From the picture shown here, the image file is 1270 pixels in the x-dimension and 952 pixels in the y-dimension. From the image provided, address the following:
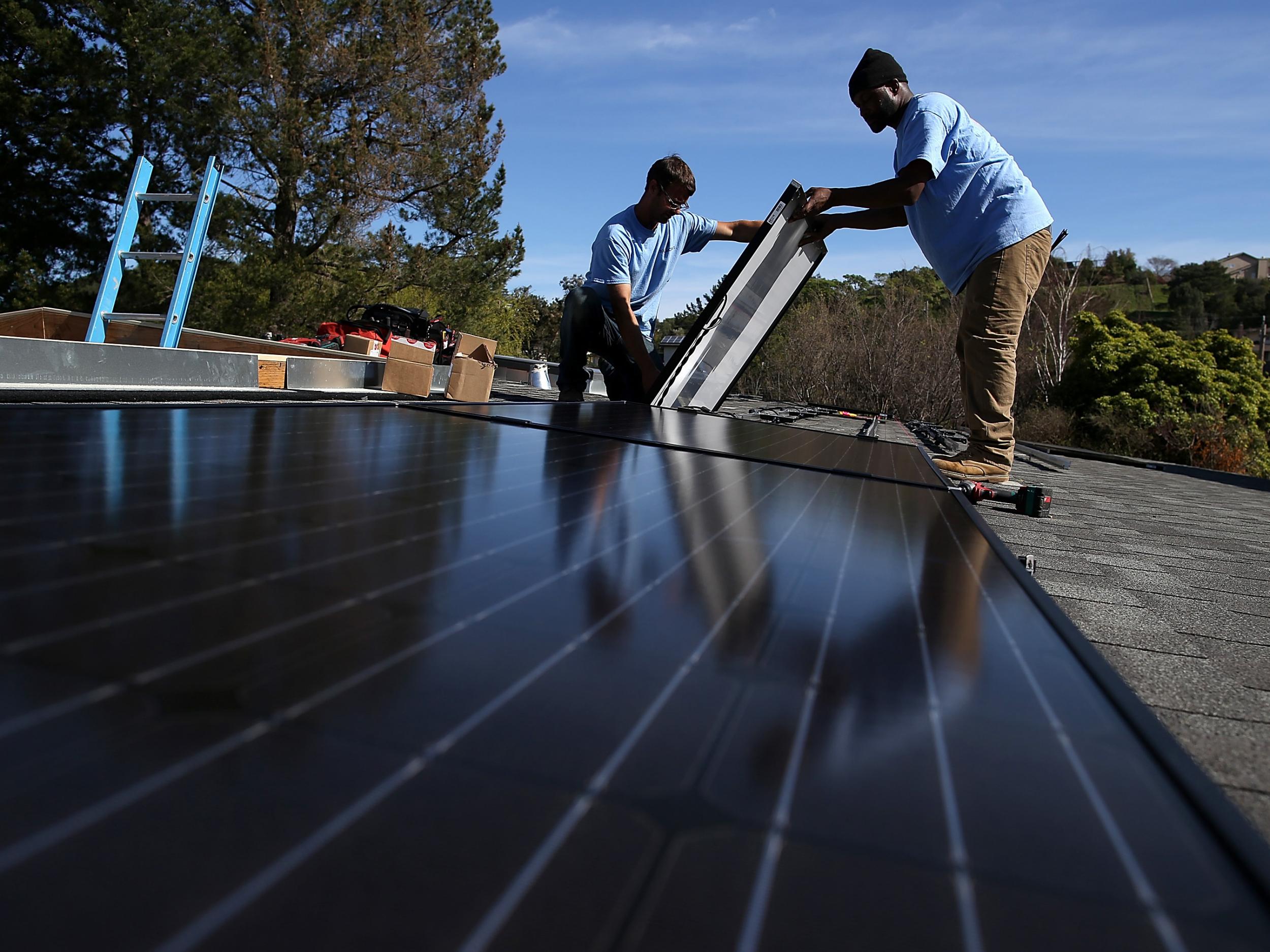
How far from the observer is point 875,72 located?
14.5 feet

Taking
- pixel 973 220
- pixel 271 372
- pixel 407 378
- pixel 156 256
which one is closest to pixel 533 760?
pixel 973 220

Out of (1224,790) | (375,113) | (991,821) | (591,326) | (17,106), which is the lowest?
(1224,790)

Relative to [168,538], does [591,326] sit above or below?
above

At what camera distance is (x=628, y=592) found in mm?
1119

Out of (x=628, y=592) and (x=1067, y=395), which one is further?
(x=1067, y=395)

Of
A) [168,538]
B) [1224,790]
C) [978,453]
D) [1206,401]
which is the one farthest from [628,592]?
[1206,401]

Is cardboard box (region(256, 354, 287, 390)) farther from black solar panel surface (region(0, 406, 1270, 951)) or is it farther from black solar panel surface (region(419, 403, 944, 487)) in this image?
black solar panel surface (region(0, 406, 1270, 951))

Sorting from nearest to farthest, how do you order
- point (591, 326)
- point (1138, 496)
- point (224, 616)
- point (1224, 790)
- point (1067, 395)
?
point (224, 616)
point (1224, 790)
point (1138, 496)
point (591, 326)
point (1067, 395)

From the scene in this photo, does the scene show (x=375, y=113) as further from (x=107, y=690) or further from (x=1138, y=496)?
(x=107, y=690)

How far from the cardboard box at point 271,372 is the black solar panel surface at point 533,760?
4.47 m

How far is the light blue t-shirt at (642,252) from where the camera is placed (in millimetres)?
6125

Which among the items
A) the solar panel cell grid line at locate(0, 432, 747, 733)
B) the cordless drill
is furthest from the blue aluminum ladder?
the solar panel cell grid line at locate(0, 432, 747, 733)

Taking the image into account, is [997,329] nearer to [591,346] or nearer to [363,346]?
[591,346]

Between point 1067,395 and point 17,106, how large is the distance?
2483cm
